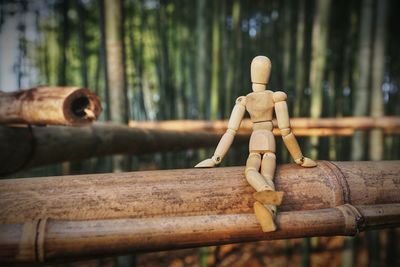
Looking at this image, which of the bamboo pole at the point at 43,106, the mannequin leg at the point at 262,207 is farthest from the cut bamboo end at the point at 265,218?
the bamboo pole at the point at 43,106

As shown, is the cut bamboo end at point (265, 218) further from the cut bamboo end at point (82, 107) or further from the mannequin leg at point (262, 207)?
the cut bamboo end at point (82, 107)

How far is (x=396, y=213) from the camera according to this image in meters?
1.08

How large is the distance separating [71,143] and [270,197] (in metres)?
1.51

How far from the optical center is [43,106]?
1521 mm

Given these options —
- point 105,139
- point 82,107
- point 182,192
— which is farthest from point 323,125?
point 182,192

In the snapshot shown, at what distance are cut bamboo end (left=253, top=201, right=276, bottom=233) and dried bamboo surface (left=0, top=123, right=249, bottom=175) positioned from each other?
130 cm

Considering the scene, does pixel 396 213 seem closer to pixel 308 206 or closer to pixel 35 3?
pixel 308 206

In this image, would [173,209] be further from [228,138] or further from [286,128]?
[286,128]

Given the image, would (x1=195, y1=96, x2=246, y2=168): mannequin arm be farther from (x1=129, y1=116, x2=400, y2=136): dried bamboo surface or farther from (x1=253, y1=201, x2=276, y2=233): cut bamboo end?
(x1=129, y1=116, x2=400, y2=136): dried bamboo surface

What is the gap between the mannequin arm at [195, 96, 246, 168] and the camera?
1158 millimetres

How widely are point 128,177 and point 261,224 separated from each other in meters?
0.44

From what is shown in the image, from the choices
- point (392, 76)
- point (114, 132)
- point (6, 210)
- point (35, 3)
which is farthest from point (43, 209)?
point (392, 76)

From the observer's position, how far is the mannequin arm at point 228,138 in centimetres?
116

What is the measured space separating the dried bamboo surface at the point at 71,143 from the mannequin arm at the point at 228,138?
3.53ft
